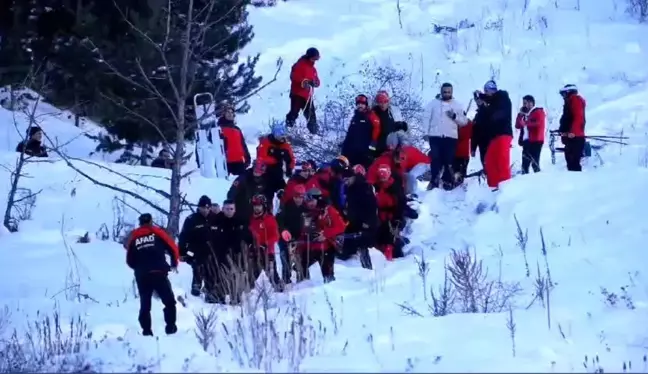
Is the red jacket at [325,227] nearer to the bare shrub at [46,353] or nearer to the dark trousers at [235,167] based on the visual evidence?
the bare shrub at [46,353]

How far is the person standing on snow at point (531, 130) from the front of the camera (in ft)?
48.2

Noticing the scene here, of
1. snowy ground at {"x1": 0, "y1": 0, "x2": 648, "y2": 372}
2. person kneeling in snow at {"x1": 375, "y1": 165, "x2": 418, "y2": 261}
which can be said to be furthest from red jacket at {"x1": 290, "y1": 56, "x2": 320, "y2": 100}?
person kneeling in snow at {"x1": 375, "y1": 165, "x2": 418, "y2": 261}

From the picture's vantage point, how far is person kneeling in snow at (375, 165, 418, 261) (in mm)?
12828

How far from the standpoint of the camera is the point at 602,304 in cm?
970

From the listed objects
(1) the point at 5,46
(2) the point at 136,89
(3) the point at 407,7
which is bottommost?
(2) the point at 136,89

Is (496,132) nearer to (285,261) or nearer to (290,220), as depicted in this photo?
(290,220)

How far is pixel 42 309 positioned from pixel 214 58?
9.19 m

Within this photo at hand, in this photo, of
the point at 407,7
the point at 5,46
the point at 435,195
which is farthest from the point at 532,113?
the point at 407,7

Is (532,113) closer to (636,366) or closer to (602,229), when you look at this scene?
(602,229)

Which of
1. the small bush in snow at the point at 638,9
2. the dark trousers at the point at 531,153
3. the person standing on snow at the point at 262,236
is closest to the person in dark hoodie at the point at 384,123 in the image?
the dark trousers at the point at 531,153

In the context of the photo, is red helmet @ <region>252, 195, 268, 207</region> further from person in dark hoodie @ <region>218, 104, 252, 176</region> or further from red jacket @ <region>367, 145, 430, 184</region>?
person in dark hoodie @ <region>218, 104, 252, 176</region>

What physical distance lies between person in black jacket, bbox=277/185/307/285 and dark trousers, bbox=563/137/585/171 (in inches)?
181

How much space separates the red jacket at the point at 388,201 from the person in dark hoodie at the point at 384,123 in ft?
4.24

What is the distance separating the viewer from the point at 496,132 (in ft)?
44.7
